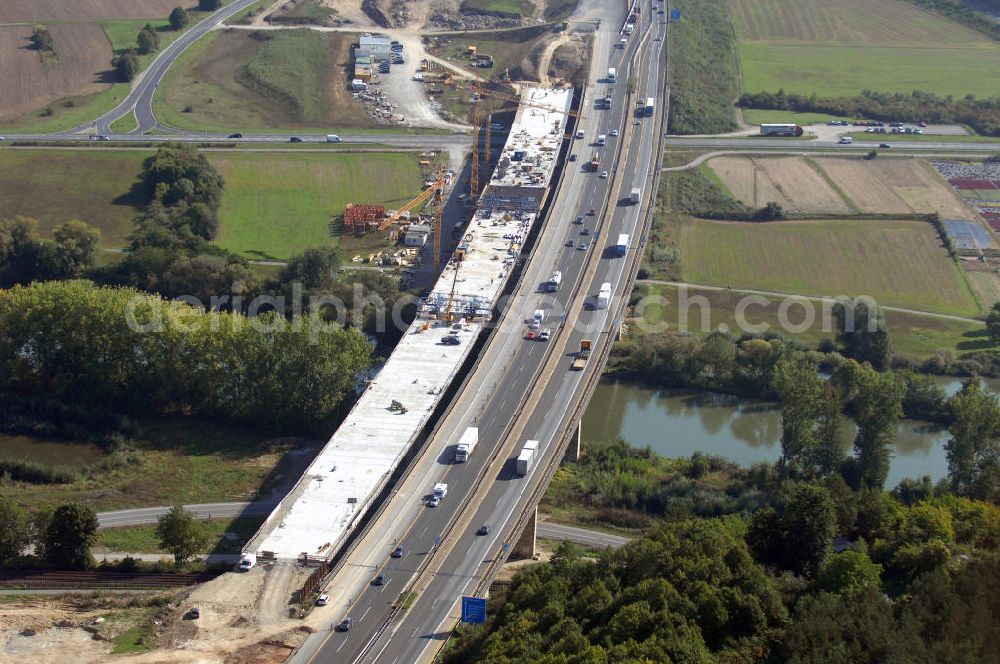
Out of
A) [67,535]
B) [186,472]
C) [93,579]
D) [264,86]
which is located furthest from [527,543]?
[264,86]

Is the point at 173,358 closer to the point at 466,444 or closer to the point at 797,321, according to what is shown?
the point at 466,444

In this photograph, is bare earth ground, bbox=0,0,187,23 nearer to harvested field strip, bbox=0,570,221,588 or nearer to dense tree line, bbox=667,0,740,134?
dense tree line, bbox=667,0,740,134

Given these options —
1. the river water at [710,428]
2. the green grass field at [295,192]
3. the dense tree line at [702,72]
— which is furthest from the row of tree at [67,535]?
the dense tree line at [702,72]

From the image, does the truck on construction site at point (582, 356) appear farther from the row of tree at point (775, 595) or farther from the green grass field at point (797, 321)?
the row of tree at point (775, 595)

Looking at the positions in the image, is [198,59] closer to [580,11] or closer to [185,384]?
[580,11]

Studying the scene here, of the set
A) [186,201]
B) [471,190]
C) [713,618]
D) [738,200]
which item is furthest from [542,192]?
[713,618]

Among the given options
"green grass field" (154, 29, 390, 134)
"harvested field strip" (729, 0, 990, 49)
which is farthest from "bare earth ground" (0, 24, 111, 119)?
"harvested field strip" (729, 0, 990, 49)

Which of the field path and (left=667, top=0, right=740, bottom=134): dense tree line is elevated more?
(left=667, top=0, right=740, bottom=134): dense tree line
